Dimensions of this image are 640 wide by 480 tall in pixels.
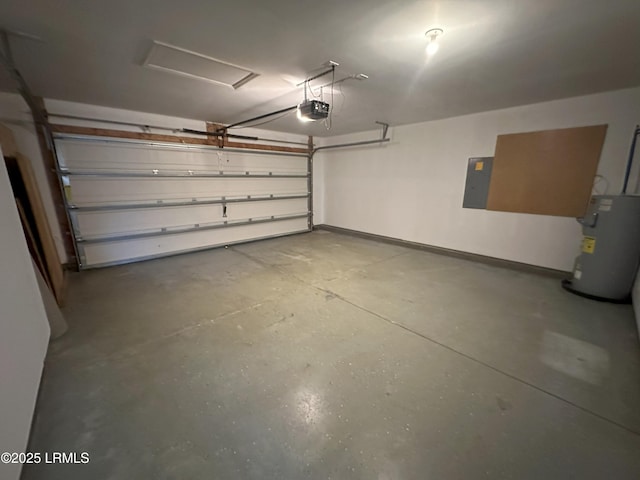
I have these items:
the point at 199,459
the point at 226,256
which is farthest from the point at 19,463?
the point at 226,256

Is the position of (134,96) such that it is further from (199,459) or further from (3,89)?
(199,459)

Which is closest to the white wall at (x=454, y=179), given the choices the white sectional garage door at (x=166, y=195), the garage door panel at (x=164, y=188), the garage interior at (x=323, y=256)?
the garage interior at (x=323, y=256)

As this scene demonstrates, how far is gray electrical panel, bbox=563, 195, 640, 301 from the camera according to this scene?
8.82 ft

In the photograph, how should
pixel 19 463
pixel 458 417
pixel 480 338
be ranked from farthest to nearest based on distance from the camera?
pixel 480 338 → pixel 458 417 → pixel 19 463

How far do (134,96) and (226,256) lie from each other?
268 cm

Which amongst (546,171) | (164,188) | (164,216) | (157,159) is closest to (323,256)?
(164,216)

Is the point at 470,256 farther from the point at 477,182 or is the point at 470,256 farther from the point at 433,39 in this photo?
the point at 433,39

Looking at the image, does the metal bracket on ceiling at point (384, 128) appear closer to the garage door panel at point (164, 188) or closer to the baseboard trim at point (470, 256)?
the baseboard trim at point (470, 256)

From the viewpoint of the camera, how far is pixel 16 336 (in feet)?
4.66

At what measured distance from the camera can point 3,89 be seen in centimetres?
310

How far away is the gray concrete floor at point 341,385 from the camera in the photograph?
1258 millimetres

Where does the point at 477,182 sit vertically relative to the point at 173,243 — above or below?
above

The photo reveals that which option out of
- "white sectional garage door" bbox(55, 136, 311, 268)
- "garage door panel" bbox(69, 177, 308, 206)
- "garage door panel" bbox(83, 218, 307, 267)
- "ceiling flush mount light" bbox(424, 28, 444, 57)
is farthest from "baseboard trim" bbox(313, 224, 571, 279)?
"ceiling flush mount light" bbox(424, 28, 444, 57)

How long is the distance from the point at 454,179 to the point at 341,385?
4.10 meters
